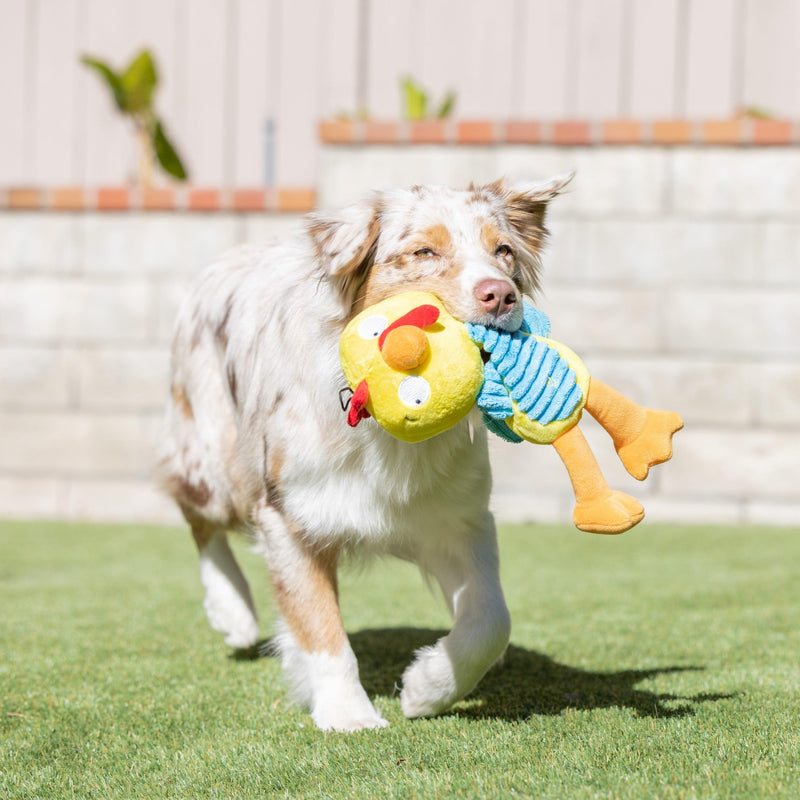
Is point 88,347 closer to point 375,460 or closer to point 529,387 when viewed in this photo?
point 375,460

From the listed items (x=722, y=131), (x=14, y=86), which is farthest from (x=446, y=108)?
(x=14, y=86)

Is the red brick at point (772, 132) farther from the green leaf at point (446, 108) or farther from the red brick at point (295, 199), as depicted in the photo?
the red brick at point (295, 199)

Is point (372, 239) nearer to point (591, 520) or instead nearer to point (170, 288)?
point (591, 520)

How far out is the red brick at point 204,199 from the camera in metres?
8.59

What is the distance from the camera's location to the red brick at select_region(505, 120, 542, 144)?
26.8ft

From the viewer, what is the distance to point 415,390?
289 cm

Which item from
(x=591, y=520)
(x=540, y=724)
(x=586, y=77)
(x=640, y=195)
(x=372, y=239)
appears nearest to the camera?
(x=591, y=520)

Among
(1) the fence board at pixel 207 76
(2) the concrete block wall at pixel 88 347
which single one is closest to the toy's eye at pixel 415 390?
(2) the concrete block wall at pixel 88 347

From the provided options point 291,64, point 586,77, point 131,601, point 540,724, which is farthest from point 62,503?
point 540,724

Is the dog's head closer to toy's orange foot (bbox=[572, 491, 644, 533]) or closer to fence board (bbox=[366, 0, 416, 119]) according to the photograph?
toy's orange foot (bbox=[572, 491, 644, 533])

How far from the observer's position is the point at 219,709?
11.4ft

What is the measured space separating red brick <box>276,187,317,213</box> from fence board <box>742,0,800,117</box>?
3.94 metres

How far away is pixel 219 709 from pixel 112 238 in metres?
5.91

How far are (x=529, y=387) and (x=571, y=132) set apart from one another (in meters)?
5.62
